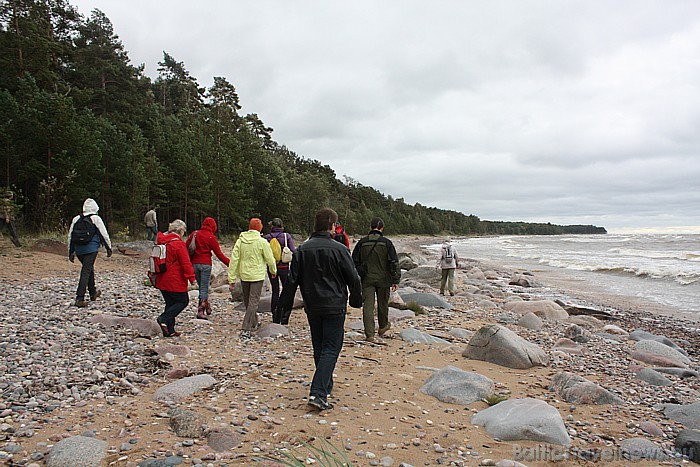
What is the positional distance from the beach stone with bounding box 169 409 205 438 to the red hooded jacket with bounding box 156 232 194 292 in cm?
362

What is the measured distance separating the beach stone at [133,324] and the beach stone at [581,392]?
22.2 ft

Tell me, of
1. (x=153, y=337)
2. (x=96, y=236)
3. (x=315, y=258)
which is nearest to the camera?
(x=315, y=258)

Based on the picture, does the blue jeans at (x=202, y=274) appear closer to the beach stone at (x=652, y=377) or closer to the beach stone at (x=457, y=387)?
the beach stone at (x=457, y=387)

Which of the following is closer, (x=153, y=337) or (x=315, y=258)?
(x=315, y=258)

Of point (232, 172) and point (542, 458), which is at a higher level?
point (232, 172)

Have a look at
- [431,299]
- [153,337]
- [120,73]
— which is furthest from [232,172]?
[153,337]

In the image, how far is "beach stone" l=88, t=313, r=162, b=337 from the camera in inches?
317

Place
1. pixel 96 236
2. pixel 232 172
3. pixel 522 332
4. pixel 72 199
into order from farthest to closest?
pixel 232 172 → pixel 72 199 → pixel 522 332 → pixel 96 236

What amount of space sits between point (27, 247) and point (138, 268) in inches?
170

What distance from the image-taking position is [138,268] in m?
18.4

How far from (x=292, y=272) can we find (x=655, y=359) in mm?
7735

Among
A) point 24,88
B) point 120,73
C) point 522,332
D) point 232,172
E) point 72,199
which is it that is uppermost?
point 120,73

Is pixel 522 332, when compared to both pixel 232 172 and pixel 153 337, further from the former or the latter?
pixel 232 172

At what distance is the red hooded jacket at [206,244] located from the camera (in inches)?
373
